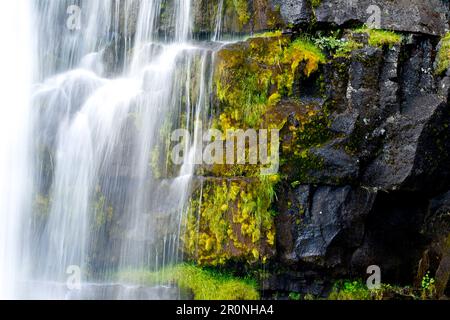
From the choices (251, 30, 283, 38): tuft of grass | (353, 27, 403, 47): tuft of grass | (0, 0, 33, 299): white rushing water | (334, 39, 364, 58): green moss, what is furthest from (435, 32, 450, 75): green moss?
(0, 0, 33, 299): white rushing water

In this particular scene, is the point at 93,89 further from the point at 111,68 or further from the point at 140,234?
the point at 140,234

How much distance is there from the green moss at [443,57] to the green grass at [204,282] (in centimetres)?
368

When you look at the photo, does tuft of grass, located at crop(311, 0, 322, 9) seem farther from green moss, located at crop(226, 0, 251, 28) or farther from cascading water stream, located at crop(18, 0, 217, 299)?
cascading water stream, located at crop(18, 0, 217, 299)

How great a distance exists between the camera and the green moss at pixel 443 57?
8141 millimetres

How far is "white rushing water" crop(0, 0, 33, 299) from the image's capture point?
890cm

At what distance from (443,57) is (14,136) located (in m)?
6.24

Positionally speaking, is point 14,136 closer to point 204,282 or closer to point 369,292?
point 204,282

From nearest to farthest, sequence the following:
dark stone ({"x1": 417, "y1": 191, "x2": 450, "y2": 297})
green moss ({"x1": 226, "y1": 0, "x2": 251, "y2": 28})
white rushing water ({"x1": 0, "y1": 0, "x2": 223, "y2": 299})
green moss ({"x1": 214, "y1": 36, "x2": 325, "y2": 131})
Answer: dark stone ({"x1": 417, "y1": 191, "x2": 450, "y2": 297}) < green moss ({"x1": 214, "y1": 36, "x2": 325, "y2": 131}) < white rushing water ({"x1": 0, "y1": 0, "x2": 223, "y2": 299}) < green moss ({"x1": 226, "y1": 0, "x2": 251, "y2": 28})

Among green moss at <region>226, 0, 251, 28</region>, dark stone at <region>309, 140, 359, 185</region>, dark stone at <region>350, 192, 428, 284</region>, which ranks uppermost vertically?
green moss at <region>226, 0, 251, 28</region>

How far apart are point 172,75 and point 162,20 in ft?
4.01

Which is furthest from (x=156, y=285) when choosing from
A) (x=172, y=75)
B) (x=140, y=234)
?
(x=172, y=75)

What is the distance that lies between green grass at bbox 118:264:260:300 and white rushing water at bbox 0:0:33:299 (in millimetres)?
1972

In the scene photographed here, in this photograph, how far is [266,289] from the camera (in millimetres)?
7910

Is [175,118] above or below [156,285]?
above
